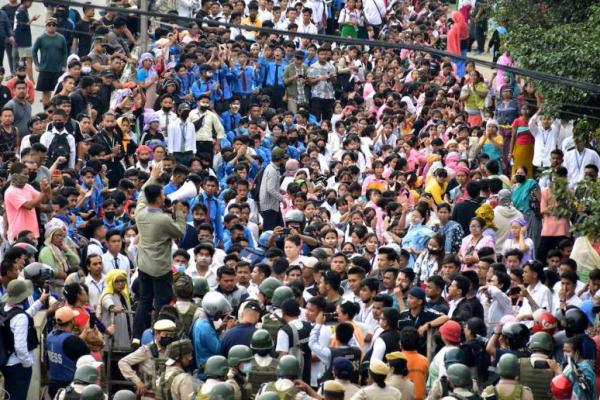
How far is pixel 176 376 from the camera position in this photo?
14.6m

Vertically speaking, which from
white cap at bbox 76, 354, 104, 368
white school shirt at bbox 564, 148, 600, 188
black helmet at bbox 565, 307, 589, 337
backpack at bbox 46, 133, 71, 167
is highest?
white school shirt at bbox 564, 148, 600, 188

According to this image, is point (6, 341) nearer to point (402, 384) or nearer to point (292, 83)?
point (402, 384)

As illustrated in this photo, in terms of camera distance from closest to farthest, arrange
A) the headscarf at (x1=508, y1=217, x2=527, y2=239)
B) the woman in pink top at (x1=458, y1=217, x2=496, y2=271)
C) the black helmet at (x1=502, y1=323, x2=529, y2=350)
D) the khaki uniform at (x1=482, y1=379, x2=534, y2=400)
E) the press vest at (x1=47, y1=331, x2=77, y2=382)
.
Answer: the khaki uniform at (x1=482, y1=379, x2=534, y2=400) → the press vest at (x1=47, y1=331, x2=77, y2=382) → the black helmet at (x1=502, y1=323, x2=529, y2=350) → the woman in pink top at (x1=458, y1=217, x2=496, y2=271) → the headscarf at (x1=508, y1=217, x2=527, y2=239)

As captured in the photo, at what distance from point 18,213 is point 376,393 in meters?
6.48

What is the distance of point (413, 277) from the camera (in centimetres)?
1762

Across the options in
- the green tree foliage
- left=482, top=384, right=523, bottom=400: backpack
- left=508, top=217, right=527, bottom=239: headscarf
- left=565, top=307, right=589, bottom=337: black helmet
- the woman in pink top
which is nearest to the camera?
left=482, top=384, right=523, bottom=400: backpack

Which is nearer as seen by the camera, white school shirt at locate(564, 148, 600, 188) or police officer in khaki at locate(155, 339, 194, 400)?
police officer in khaki at locate(155, 339, 194, 400)

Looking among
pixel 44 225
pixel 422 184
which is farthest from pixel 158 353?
pixel 422 184

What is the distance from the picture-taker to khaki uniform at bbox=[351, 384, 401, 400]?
46.0ft

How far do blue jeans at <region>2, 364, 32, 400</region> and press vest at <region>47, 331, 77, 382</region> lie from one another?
0.87ft

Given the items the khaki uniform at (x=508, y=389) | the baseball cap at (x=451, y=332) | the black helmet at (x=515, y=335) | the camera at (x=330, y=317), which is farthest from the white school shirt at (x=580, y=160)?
the khaki uniform at (x=508, y=389)

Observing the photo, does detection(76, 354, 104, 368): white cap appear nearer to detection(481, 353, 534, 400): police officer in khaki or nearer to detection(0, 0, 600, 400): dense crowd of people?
detection(0, 0, 600, 400): dense crowd of people

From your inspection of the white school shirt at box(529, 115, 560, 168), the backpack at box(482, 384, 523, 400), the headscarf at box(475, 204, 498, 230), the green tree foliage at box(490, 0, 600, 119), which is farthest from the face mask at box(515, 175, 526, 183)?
the backpack at box(482, 384, 523, 400)

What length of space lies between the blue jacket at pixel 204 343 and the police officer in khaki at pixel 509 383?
2.64 m
